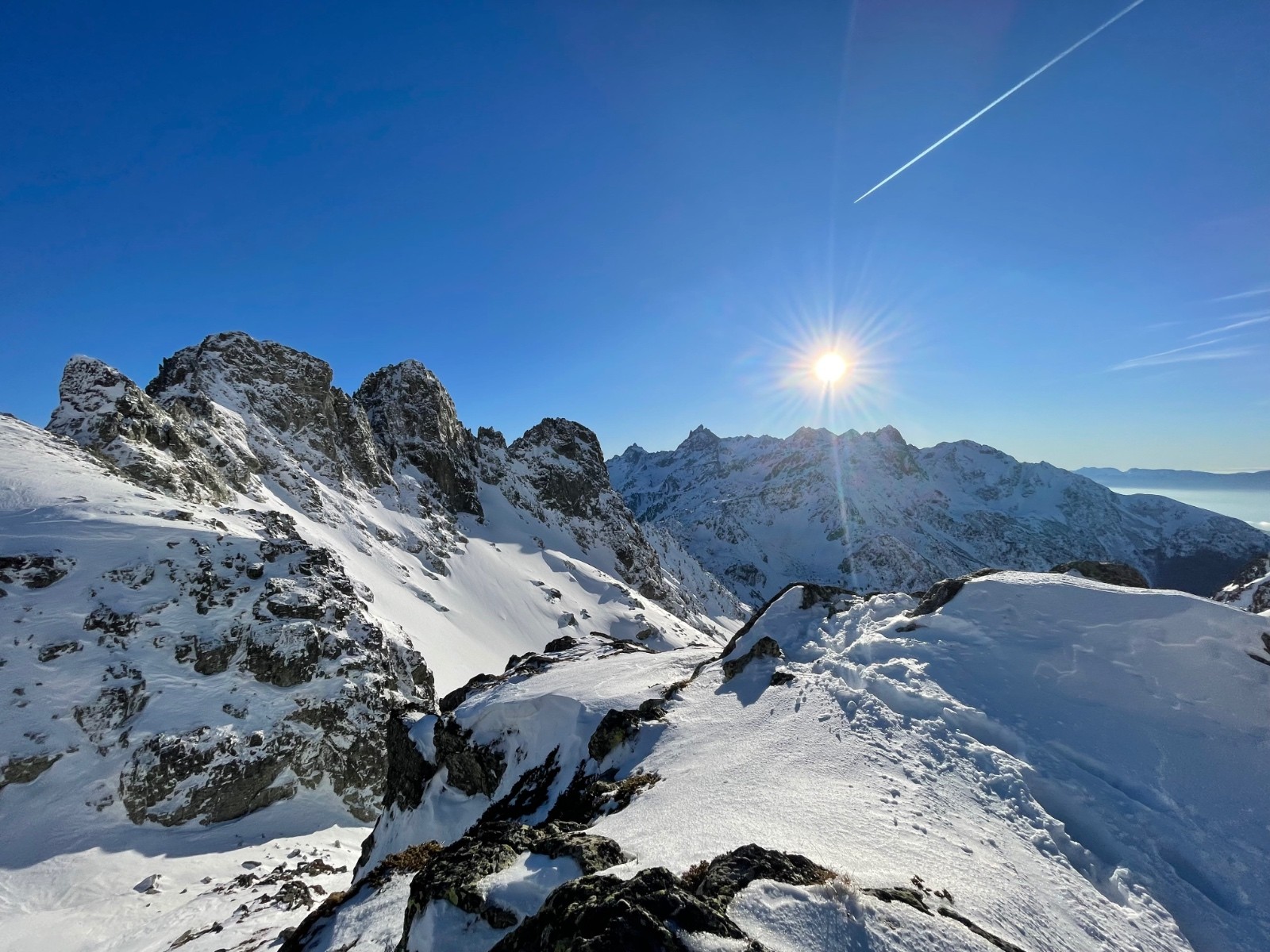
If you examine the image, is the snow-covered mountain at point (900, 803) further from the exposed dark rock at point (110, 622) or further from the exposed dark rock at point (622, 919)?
the exposed dark rock at point (110, 622)

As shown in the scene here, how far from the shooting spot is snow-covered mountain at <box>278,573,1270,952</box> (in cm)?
657

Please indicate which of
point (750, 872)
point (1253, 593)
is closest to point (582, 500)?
point (1253, 593)

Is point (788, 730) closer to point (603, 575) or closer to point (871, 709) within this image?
point (871, 709)

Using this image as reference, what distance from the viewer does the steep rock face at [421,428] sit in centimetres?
11056

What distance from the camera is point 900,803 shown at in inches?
408

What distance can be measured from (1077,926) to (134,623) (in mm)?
45431

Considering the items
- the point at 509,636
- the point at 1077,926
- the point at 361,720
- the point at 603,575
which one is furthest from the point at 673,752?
the point at 603,575

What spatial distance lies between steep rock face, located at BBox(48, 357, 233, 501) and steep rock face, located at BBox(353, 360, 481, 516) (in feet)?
172

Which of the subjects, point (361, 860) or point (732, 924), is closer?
point (732, 924)

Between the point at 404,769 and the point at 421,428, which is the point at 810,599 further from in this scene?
the point at 421,428

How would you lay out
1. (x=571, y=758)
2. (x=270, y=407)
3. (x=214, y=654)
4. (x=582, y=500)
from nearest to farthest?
(x=571, y=758) < (x=214, y=654) < (x=270, y=407) < (x=582, y=500)

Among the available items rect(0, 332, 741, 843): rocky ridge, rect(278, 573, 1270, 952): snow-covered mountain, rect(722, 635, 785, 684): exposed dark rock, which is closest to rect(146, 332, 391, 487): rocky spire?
rect(0, 332, 741, 843): rocky ridge

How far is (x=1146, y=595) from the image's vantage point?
14.6 meters

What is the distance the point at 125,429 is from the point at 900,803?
217 ft
